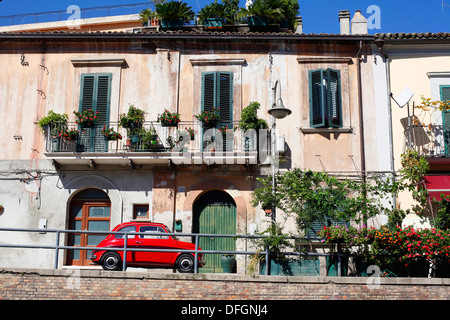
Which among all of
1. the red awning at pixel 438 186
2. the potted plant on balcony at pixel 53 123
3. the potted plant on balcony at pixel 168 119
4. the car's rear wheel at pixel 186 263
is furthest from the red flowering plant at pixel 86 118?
the red awning at pixel 438 186

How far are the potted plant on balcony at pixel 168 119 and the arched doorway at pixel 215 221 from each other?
102 inches

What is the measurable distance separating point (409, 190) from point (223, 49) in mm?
7701

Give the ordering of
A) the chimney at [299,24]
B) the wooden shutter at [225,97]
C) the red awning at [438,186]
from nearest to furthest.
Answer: the red awning at [438,186] → the wooden shutter at [225,97] → the chimney at [299,24]

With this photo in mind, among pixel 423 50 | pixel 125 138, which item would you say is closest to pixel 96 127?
pixel 125 138

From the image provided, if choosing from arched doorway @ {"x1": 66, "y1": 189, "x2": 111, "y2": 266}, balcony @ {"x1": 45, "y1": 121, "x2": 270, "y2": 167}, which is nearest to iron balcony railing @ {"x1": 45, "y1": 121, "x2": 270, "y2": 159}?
balcony @ {"x1": 45, "y1": 121, "x2": 270, "y2": 167}

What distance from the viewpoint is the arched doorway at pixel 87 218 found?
1642cm

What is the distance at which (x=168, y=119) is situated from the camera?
1636 cm

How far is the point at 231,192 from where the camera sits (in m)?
16.3

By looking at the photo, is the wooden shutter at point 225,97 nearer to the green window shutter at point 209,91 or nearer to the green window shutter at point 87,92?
the green window shutter at point 209,91

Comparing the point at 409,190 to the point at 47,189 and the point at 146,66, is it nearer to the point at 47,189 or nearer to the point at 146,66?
the point at 146,66

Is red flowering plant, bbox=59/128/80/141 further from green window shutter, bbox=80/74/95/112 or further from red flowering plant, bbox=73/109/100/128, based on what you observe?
green window shutter, bbox=80/74/95/112

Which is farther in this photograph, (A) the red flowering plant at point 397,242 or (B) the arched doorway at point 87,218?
(B) the arched doorway at point 87,218

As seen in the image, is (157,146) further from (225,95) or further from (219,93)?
(225,95)

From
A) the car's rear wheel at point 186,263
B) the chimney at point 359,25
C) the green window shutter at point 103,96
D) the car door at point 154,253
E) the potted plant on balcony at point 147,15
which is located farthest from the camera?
the potted plant on balcony at point 147,15
